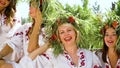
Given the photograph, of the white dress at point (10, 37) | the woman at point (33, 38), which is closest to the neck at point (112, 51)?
the woman at point (33, 38)

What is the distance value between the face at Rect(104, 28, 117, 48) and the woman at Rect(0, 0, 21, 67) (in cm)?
90

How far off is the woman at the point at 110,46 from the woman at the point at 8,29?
2.87 ft

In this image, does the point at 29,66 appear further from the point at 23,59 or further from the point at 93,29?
the point at 93,29

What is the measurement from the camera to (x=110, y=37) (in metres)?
4.77

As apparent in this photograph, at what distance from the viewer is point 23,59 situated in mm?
4773

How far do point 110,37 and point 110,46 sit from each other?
0.09 meters

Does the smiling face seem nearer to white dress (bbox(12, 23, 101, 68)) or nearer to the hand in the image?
white dress (bbox(12, 23, 101, 68))

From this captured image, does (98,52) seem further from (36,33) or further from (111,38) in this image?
(36,33)

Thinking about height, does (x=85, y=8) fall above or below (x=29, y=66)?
above

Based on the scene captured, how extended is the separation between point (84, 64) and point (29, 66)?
0.53 m

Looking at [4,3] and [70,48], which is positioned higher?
[4,3]

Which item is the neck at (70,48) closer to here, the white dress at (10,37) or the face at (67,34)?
the face at (67,34)

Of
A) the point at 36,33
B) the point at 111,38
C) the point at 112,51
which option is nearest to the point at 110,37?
the point at 111,38

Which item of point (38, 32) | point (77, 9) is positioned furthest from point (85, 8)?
point (38, 32)
